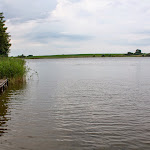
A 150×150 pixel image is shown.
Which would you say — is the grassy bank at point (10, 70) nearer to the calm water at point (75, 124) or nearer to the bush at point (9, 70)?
the bush at point (9, 70)

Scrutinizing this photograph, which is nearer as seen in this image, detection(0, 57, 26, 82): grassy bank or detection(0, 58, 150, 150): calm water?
detection(0, 58, 150, 150): calm water

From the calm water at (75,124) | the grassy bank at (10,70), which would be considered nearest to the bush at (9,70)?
the grassy bank at (10,70)

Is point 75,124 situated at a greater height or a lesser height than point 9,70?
lesser

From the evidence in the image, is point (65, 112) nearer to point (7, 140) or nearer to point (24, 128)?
point (24, 128)

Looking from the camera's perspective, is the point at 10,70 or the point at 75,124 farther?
the point at 10,70

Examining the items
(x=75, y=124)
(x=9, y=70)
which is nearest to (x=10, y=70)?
(x=9, y=70)

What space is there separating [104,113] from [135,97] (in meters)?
4.97

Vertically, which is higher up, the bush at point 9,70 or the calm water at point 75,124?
the bush at point 9,70

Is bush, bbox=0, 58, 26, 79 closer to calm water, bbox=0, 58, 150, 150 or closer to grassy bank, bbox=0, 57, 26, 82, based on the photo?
grassy bank, bbox=0, 57, 26, 82

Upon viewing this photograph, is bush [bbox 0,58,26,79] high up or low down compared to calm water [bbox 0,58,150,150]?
up

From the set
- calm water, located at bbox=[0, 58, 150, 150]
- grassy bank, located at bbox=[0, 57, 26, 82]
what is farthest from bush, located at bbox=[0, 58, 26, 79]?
calm water, located at bbox=[0, 58, 150, 150]

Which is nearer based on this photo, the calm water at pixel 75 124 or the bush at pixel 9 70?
the calm water at pixel 75 124

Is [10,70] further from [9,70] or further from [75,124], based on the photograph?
[75,124]

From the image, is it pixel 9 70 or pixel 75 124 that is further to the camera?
pixel 9 70
